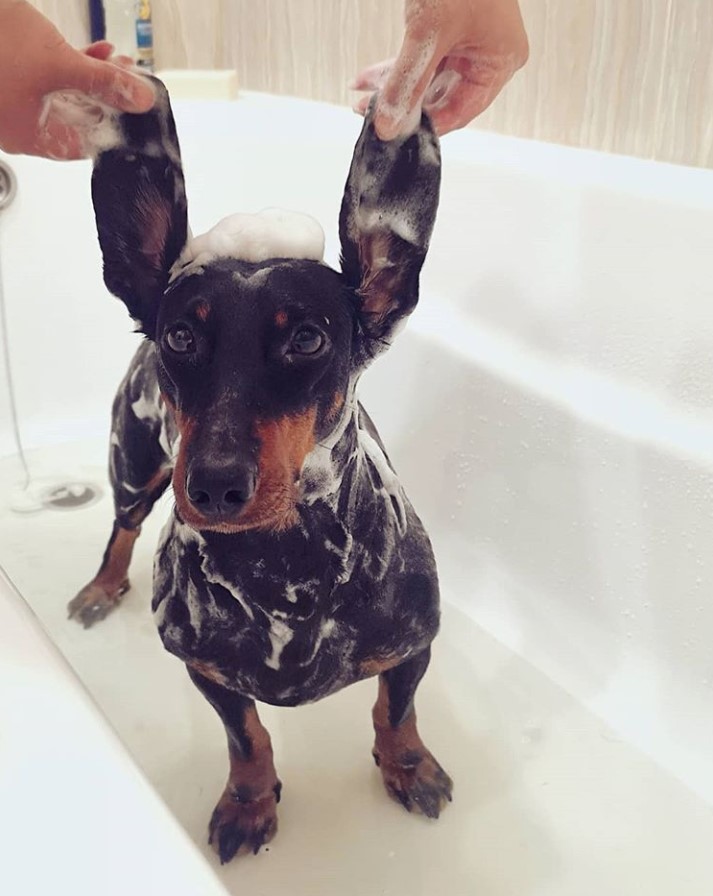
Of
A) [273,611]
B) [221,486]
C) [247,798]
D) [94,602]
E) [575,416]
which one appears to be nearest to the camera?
[221,486]

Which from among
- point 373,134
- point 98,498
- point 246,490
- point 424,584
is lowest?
Result: point 98,498

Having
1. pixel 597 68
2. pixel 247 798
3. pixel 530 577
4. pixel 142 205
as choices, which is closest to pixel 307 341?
pixel 142 205

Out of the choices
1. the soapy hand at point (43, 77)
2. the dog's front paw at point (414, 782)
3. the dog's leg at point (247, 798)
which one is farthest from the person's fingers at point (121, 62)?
the dog's front paw at point (414, 782)

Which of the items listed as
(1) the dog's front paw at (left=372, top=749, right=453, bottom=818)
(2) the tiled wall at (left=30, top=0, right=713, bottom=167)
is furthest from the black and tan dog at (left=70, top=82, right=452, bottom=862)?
(2) the tiled wall at (left=30, top=0, right=713, bottom=167)

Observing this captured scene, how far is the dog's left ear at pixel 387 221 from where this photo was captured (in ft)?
1.74

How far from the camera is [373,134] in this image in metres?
0.53

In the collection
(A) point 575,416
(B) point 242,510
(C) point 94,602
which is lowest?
(C) point 94,602

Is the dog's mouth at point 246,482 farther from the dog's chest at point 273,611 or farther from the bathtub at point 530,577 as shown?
the bathtub at point 530,577

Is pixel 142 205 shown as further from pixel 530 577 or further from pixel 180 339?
pixel 530 577

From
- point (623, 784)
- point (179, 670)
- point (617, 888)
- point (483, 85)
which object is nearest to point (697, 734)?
point (623, 784)

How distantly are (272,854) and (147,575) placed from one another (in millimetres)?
477

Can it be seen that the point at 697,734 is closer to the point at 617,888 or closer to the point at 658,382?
the point at 617,888

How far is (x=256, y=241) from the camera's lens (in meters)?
0.56

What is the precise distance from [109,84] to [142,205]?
0.23 feet
